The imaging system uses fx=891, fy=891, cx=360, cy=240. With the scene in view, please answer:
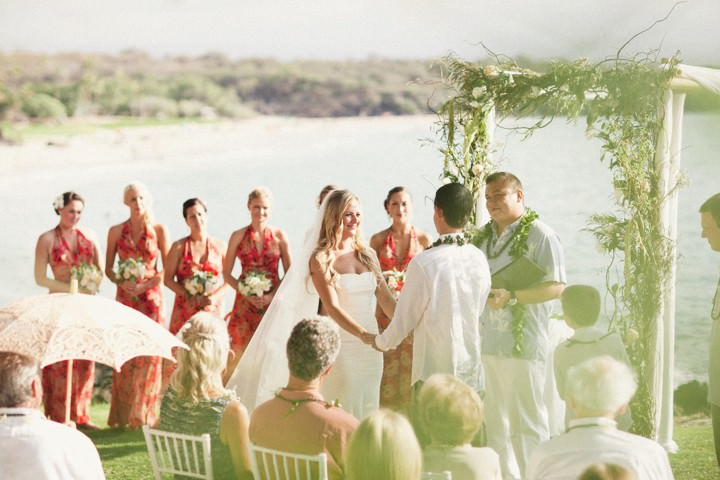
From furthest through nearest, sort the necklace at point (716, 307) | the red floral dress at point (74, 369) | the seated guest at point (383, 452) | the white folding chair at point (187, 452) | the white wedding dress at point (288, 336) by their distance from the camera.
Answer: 1. the red floral dress at point (74, 369)
2. the white wedding dress at point (288, 336)
3. the necklace at point (716, 307)
4. the white folding chair at point (187, 452)
5. the seated guest at point (383, 452)

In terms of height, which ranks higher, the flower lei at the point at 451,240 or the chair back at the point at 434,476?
the flower lei at the point at 451,240

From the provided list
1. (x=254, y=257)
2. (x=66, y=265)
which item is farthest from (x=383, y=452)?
(x=66, y=265)

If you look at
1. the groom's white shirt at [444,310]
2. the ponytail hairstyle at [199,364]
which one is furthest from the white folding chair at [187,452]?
the groom's white shirt at [444,310]

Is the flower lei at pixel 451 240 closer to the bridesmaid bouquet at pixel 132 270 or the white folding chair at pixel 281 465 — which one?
the white folding chair at pixel 281 465

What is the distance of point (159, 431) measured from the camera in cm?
345

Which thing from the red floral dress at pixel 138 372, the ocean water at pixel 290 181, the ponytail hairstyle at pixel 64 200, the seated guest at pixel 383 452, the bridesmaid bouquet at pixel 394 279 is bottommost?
the ocean water at pixel 290 181

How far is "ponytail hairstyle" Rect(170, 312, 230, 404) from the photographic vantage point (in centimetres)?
355

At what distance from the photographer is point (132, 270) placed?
267 inches

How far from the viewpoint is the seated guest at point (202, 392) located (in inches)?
138

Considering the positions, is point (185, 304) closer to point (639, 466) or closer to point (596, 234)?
point (596, 234)

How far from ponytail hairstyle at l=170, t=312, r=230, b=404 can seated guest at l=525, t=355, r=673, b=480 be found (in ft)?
4.31

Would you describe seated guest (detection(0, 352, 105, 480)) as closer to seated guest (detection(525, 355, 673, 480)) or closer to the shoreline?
seated guest (detection(525, 355, 673, 480))

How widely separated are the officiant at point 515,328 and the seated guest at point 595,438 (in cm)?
168

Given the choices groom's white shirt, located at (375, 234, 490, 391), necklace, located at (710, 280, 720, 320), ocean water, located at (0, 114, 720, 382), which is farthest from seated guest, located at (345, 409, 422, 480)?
ocean water, located at (0, 114, 720, 382)
